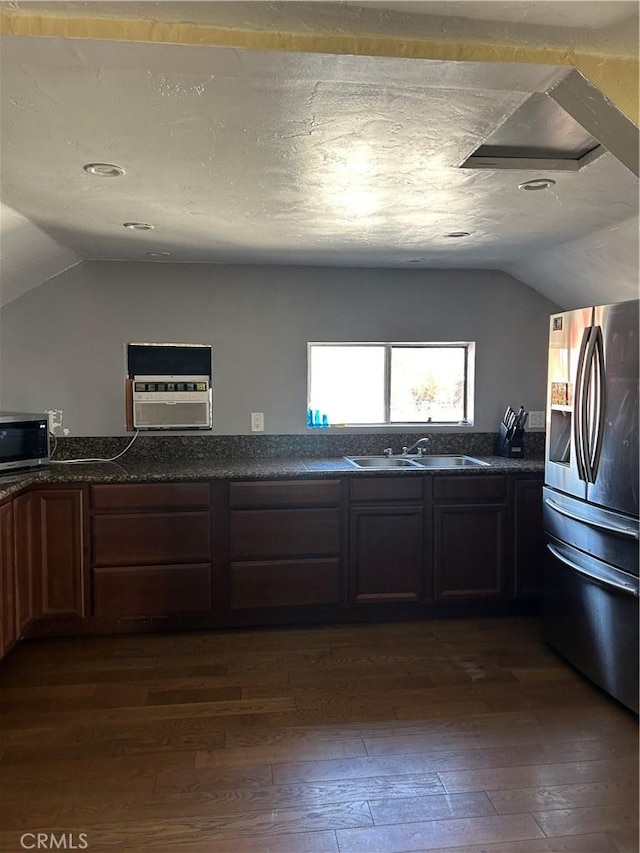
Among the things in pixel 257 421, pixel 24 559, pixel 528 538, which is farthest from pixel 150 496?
pixel 528 538

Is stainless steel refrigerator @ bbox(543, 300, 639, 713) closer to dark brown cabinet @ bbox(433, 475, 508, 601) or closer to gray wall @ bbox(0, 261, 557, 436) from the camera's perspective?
dark brown cabinet @ bbox(433, 475, 508, 601)

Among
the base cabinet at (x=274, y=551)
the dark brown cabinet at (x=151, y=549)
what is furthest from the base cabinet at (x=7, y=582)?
the dark brown cabinet at (x=151, y=549)

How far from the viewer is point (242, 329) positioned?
3.96 meters

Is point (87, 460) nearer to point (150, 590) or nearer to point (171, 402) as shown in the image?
point (171, 402)

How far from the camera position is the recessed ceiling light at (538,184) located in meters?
2.34

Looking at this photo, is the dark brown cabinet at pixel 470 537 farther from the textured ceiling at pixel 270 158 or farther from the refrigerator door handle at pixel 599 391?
the textured ceiling at pixel 270 158

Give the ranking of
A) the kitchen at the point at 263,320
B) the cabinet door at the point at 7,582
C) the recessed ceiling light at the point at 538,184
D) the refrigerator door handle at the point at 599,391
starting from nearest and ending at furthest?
the recessed ceiling light at the point at 538,184
the refrigerator door handle at the point at 599,391
the cabinet door at the point at 7,582
the kitchen at the point at 263,320

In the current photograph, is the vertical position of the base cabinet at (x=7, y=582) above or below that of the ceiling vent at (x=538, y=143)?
below

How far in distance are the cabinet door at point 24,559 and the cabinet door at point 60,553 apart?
0.16ft

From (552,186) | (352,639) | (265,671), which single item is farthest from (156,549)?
(552,186)

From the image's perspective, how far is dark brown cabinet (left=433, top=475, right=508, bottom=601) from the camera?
3570 mm

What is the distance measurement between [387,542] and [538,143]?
7.17 feet

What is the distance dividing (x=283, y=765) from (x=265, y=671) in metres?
0.75

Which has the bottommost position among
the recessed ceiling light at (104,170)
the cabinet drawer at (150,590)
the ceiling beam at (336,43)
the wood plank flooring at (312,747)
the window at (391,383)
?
the wood plank flooring at (312,747)
